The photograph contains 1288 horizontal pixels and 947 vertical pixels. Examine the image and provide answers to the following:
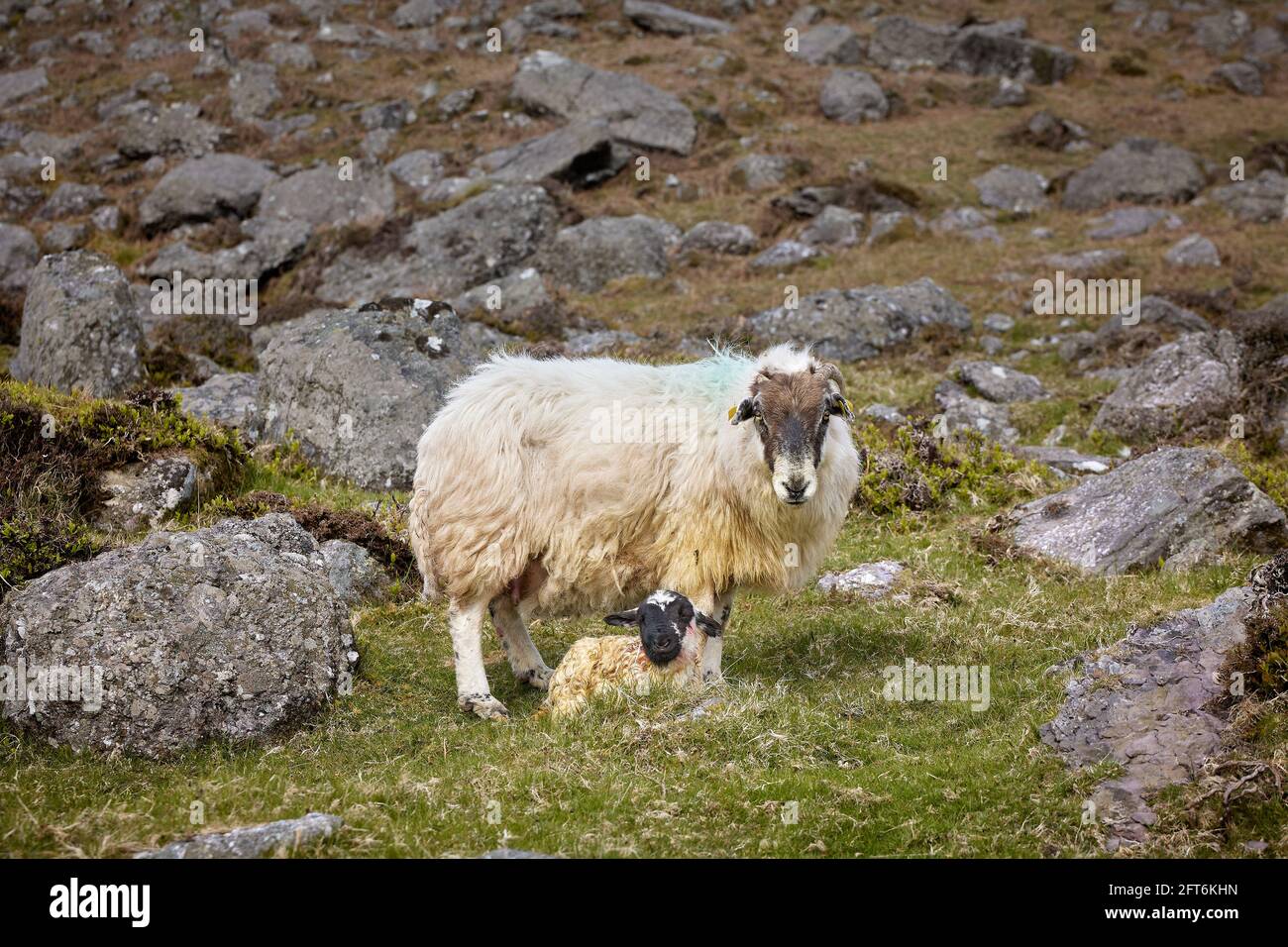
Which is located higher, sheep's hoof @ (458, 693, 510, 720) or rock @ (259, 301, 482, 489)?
rock @ (259, 301, 482, 489)

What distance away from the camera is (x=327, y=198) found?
36875mm

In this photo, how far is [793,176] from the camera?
37969mm

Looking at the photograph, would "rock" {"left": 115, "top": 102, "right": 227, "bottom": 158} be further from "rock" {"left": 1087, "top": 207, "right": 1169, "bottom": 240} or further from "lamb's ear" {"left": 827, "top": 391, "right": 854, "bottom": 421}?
"lamb's ear" {"left": 827, "top": 391, "right": 854, "bottom": 421}

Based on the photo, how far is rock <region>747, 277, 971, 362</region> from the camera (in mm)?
24203

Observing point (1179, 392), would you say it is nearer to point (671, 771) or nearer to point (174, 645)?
point (671, 771)

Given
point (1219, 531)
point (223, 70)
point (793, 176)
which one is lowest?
point (1219, 531)

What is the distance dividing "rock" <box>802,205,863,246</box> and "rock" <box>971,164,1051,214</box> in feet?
16.8

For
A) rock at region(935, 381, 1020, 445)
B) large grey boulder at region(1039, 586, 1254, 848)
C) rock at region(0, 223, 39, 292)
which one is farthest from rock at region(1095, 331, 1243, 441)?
rock at region(0, 223, 39, 292)

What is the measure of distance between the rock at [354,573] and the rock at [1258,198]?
1144 inches

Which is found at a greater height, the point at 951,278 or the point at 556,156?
the point at 556,156

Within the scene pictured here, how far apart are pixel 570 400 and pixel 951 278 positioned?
67.1ft

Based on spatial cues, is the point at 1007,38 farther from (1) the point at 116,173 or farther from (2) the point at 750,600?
(2) the point at 750,600
